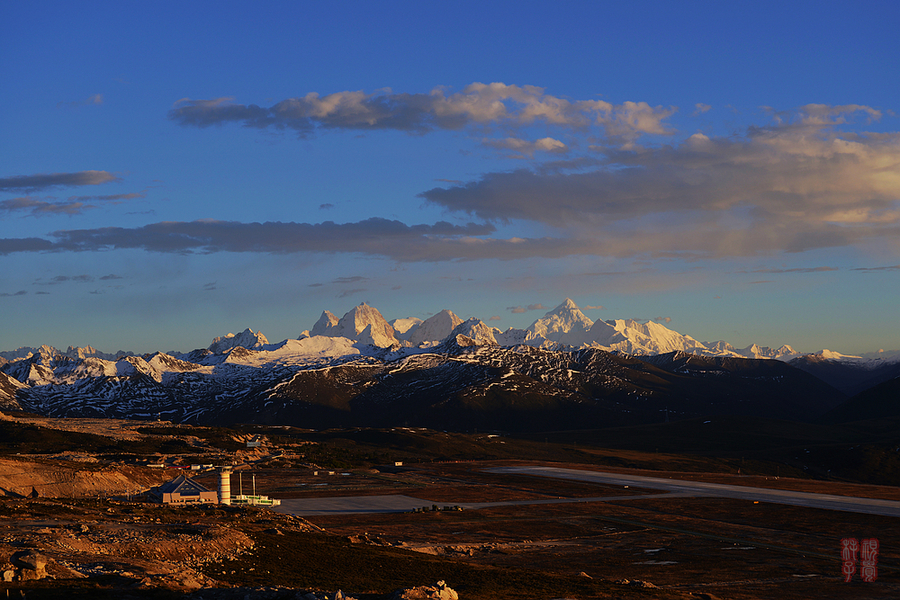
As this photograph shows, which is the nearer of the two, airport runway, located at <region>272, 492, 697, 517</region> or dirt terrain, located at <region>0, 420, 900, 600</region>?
dirt terrain, located at <region>0, 420, 900, 600</region>

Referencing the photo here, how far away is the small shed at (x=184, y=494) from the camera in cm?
14238

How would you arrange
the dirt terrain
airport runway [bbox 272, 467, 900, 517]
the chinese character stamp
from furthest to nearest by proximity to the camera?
airport runway [bbox 272, 467, 900, 517]
the chinese character stamp
the dirt terrain

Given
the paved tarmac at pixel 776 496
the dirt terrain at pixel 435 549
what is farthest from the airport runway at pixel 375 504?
the paved tarmac at pixel 776 496

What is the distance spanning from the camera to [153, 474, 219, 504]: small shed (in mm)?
142375

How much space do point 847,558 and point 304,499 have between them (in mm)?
106148

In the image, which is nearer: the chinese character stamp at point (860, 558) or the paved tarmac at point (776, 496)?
the chinese character stamp at point (860, 558)

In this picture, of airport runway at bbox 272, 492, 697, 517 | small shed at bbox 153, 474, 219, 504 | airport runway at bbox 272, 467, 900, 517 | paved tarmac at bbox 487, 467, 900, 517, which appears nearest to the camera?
small shed at bbox 153, 474, 219, 504

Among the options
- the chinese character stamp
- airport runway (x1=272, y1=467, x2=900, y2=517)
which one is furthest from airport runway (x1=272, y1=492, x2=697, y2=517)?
the chinese character stamp

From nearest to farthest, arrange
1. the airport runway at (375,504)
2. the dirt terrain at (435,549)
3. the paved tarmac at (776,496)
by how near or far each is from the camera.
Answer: the dirt terrain at (435,549)
the paved tarmac at (776,496)
the airport runway at (375,504)

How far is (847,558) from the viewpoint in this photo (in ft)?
317

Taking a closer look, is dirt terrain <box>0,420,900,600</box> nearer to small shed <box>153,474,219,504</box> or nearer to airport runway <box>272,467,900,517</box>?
airport runway <box>272,467,900,517</box>

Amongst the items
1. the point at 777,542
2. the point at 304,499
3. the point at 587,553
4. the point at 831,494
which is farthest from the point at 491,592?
the point at 831,494

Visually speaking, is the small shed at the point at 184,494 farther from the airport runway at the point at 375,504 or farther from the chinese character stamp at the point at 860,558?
the chinese character stamp at the point at 860,558

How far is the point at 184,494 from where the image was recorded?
14425cm
